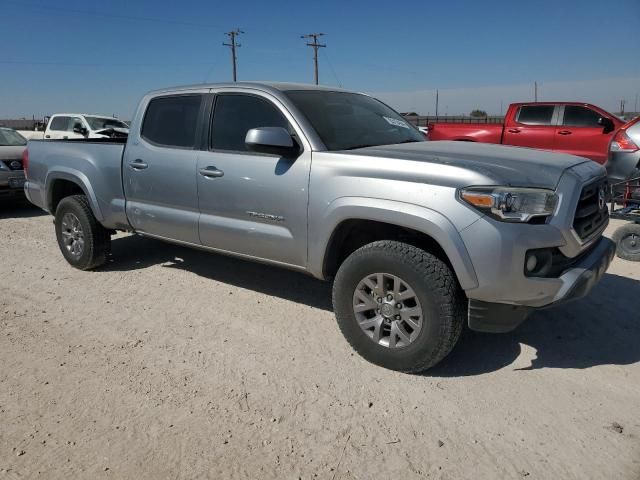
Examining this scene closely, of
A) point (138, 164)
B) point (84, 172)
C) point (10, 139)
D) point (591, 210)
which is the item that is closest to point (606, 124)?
point (591, 210)

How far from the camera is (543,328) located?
3.96 meters

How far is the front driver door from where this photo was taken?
3633 mm

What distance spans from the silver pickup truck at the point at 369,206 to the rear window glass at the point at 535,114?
6.67 m

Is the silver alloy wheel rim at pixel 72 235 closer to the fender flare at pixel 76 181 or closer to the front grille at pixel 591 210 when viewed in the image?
A: the fender flare at pixel 76 181

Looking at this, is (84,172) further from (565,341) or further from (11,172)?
(11,172)

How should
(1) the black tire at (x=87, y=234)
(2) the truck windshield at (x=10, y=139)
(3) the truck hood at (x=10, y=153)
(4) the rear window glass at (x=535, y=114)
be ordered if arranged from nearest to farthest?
(1) the black tire at (x=87, y=234)
(3) the truck hood at (x=10, y=153)
(2) the truck windshield at (x=10, y=139)
(4) the rear window glass at (x=535, y=114)

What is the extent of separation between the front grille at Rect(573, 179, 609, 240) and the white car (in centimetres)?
1476

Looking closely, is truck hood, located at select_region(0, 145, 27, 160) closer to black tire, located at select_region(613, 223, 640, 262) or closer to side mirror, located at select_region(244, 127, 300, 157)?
→ side mirror, located at select_region(244, 127, 300, 157)

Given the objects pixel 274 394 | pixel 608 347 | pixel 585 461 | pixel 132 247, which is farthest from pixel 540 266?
pixel 132 247

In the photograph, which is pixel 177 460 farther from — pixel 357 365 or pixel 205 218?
pixel 205 218

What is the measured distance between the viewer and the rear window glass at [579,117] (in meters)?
9.78

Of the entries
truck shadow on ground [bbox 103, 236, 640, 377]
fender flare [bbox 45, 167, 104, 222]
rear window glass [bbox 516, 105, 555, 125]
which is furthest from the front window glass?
rear window glass [bbox 516, 105, 555, 125]

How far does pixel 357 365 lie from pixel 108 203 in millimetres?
3074

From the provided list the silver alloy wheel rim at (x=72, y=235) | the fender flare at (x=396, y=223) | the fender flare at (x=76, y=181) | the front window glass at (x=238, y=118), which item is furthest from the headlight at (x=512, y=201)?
the silver alloy wheel rim at (x=72, y=235)
